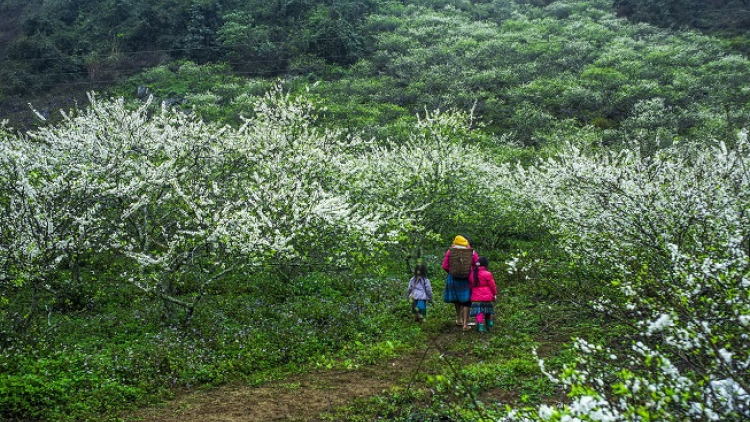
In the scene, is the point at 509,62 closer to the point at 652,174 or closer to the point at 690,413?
the point at 652,174

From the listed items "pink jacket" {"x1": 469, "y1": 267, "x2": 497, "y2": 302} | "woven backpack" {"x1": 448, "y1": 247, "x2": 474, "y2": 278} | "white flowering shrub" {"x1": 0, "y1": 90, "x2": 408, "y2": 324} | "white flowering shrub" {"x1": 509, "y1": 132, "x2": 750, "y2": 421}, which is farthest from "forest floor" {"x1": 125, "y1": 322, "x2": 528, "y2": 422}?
"white flowering shrub" {"x1": 0, "y1": 90, "x2": 408, "y2": 324}

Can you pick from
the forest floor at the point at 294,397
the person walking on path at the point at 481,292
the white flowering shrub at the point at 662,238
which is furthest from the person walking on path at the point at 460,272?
the white flowering shrub at the point at 662,238

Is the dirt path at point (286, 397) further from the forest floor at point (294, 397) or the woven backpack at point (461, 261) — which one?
the woven backpack at point (461, 261)

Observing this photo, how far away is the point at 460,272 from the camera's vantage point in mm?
11906

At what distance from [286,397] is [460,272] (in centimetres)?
530

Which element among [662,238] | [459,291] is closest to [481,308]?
[459,291]

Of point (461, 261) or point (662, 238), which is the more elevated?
point (662, 238)

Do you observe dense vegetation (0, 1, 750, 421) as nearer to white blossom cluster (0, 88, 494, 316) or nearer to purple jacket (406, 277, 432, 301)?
white blossom cluster (0, 88, 494, 316)

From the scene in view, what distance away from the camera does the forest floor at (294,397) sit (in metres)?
7.91

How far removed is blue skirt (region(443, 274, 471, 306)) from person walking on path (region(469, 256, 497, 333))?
14 centimetres

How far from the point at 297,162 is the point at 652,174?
32.9 ft

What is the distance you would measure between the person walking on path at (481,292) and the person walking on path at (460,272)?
0.16 metres

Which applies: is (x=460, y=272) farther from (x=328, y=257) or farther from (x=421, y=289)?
(x=328, y=257)

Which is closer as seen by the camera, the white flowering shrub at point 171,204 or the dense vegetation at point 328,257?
the dense vegetation at point 328,257
